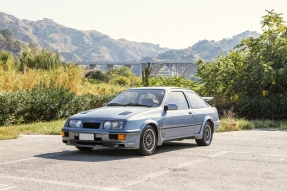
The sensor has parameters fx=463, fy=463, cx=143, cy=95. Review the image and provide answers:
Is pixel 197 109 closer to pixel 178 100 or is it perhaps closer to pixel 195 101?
pixel 195 101

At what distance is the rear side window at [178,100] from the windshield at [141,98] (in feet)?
0.76

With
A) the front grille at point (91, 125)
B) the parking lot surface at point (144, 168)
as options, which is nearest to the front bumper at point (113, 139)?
the front grille at point (91, 125)

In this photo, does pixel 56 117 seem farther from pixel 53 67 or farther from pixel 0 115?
pixel 53 67

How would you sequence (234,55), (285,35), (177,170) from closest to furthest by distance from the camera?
1. (177,170)
2. (285,35)
3. (234,55)

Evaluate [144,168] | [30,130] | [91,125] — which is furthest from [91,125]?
[30,130]

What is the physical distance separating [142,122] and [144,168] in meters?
1.56

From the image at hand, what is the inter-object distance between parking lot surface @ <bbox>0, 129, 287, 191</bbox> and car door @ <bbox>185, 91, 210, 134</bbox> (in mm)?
604

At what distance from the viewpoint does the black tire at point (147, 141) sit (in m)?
9.71

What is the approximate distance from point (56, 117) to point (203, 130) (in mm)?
9494

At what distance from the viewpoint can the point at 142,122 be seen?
31.8ft

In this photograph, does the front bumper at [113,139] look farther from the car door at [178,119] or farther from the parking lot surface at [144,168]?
the car door at [178,119]

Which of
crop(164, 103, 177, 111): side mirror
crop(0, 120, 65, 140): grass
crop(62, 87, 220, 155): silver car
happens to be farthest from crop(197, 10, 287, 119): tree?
crop(164, 103, 177, 111): side mirror

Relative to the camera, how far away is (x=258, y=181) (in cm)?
726

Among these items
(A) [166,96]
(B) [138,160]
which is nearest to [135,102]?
(A) [166,96]
